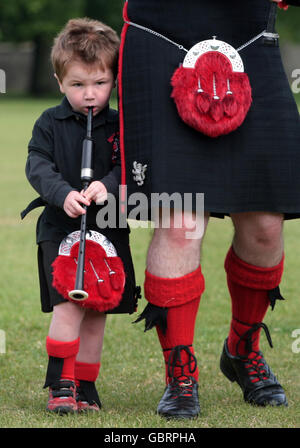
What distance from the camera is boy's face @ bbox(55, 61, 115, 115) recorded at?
3207 millimetres

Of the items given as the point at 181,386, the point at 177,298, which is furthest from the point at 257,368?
the point at 177,298

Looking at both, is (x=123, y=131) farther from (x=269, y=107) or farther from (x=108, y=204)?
(x=269, y=107)

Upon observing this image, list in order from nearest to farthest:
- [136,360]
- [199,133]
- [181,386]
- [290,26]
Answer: [199,133], [181,386], [136,360], [290,26]

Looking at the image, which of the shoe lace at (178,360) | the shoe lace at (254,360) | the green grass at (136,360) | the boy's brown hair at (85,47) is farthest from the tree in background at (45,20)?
the shoe lace at (178,360)

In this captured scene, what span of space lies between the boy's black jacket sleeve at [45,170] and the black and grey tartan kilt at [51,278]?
0.23m

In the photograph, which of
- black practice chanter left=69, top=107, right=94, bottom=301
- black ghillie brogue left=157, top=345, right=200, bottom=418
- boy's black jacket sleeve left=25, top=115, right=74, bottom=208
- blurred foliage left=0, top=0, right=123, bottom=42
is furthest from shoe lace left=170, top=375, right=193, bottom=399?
blurred foliage left=0, top=0, right=123, bottom=42

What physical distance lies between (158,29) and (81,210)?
0.68 meters

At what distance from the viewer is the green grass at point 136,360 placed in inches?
119

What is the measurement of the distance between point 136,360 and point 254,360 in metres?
0.78

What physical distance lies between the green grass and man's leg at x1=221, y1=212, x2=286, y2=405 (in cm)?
9

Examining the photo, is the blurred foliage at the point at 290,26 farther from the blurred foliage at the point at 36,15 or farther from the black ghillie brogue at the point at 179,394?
the black ghillie brogue at the point at 179,394

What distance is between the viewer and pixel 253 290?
3.34 metres

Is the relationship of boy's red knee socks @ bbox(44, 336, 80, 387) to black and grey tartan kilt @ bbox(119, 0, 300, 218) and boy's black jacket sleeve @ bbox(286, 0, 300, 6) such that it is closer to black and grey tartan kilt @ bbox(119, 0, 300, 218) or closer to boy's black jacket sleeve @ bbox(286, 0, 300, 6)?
black and grey tartan kilt @ bbox(119, 0, 300, 218)

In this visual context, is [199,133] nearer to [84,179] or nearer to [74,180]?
[84,179]
